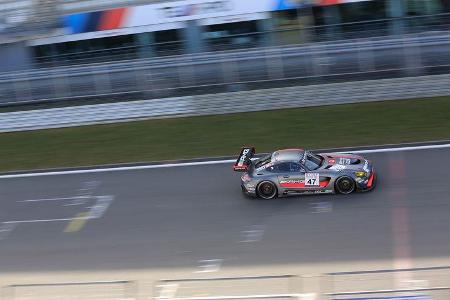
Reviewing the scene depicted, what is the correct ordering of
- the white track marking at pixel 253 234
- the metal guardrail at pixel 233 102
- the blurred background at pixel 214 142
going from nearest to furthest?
the blurred background at pixel 214 142
the white track marking at pixel 253 234
the metal guardrail at pixel 233 102

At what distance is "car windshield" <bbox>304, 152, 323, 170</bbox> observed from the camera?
43.0 ft

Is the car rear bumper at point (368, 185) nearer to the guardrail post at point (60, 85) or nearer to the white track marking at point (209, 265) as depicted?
the white track marking at point (209, 265)

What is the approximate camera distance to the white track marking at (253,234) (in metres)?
11.7

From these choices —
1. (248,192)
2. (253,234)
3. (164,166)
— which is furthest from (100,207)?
(253,234)

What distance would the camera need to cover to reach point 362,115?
17625 mm

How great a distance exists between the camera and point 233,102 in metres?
19.1

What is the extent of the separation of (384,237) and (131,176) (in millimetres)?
6723

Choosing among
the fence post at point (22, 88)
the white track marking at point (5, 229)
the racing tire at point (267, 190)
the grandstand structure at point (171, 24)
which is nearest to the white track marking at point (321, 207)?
the racing tire at point (267, 190)

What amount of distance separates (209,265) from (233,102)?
885 cm

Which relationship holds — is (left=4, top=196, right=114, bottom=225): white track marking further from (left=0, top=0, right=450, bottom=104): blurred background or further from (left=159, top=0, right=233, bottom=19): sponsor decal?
(left=159, top=0, right=233, bottom=19): sponsor decal

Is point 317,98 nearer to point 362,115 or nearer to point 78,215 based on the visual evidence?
point 362,115

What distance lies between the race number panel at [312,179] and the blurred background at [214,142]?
0.34 metres

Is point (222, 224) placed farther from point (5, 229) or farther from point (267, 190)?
point (5, 229)

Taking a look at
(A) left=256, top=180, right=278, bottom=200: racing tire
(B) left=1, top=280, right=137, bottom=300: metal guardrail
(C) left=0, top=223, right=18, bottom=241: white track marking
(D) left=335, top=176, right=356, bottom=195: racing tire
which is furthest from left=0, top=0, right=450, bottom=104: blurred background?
(B) left=1, top=280, right=137, bottom=300: metal guardrail
